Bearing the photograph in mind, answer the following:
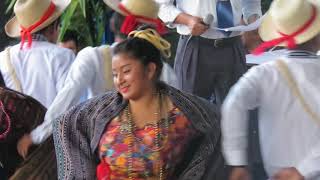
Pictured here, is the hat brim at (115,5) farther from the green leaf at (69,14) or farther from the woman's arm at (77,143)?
the green leaf at (69,14)

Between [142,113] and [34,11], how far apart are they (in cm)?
135

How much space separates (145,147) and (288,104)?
2.01 feet

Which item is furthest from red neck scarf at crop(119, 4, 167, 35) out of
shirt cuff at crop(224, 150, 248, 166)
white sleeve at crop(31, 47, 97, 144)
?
shirt cuff at crop(224, 150, 248, 166)

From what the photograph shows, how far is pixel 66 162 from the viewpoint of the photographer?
10.0ft

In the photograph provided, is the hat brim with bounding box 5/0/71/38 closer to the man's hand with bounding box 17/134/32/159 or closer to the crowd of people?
the crowd of people

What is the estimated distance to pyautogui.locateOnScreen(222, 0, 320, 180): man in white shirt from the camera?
2709 millimetres

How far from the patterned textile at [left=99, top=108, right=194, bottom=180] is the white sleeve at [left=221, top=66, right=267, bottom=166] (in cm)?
24

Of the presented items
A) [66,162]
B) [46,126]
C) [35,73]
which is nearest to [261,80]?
[66,162]

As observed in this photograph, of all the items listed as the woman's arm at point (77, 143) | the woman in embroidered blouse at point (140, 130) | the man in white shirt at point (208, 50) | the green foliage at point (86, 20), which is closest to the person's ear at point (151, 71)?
the woman in embroidered blouse at point (140, 130)

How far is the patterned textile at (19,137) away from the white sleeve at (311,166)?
1.33 m

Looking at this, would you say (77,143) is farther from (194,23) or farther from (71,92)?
(194,23)

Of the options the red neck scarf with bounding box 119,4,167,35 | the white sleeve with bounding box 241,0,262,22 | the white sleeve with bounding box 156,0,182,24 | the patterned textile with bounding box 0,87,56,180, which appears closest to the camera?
the patterned textile with bounding box 0,87,56,180

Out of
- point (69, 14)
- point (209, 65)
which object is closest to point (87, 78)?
point (209, 65)

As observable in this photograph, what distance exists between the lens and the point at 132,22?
3.66m
